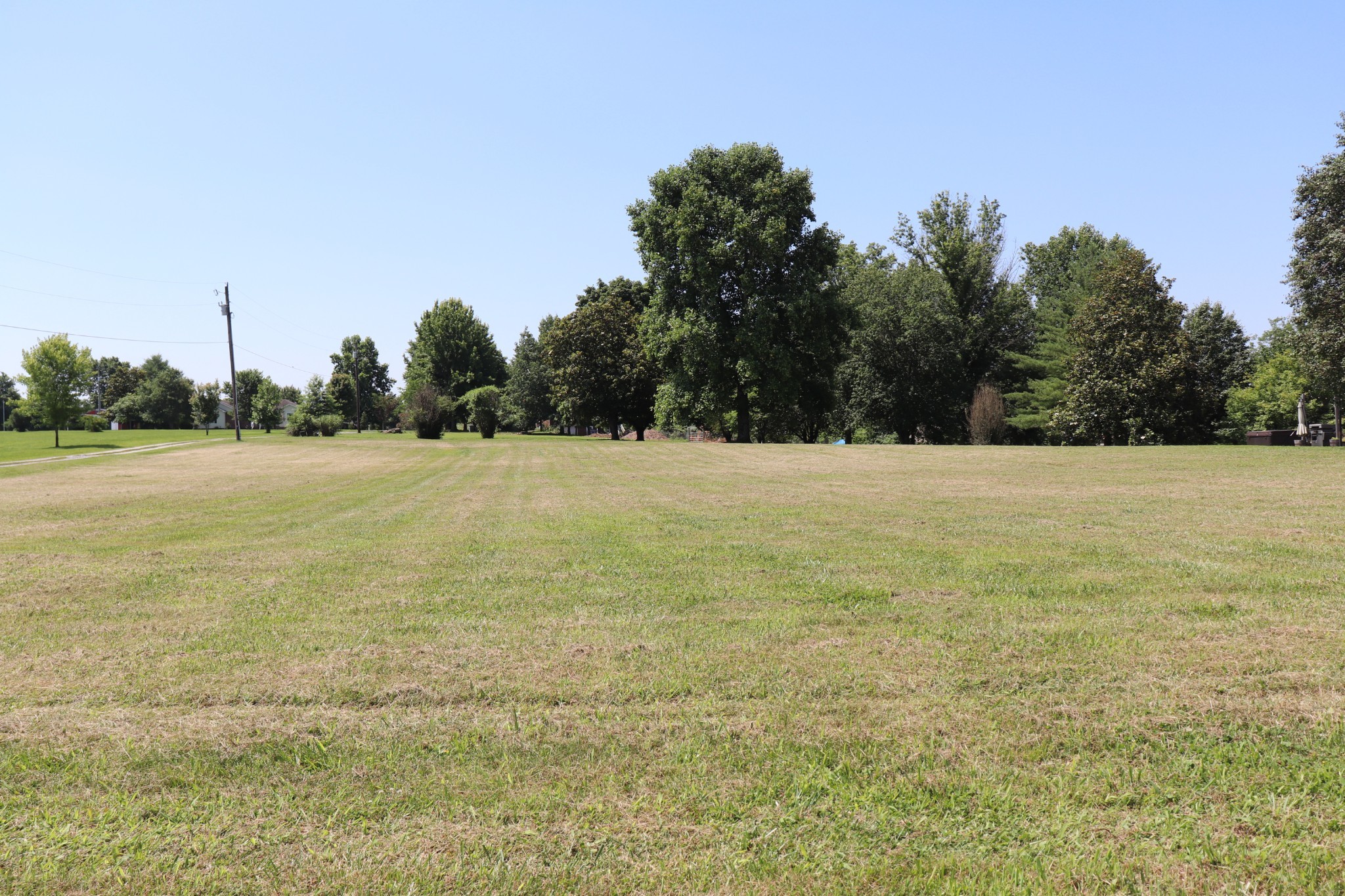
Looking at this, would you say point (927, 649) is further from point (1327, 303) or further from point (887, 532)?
point (1327, 303)

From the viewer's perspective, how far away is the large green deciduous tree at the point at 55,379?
55.4m

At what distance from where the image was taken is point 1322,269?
30.1 metres

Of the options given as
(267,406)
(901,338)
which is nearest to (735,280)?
(901,338)

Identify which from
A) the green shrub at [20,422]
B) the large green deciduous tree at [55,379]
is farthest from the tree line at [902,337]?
the green shrub at [20,422]

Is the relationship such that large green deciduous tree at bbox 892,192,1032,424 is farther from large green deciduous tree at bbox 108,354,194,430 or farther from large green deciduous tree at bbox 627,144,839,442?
large green deciduous tree at bbox 108,354,194,430

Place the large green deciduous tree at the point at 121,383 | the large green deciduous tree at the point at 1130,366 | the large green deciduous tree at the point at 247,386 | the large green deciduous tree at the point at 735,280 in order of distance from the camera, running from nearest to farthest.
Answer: the large green deciduous tree at the point at 1130,366, the large green deciduous tree at the point at 735,280, the large green deciduous tree at the point at 247,386, the large green deciduous tree at the point at 121,383

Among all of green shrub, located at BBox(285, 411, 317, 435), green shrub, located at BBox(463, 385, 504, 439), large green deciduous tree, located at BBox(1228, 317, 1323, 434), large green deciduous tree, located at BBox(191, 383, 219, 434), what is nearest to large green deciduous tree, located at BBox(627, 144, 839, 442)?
Answer: green shrub, located at BBox(463, 385, 504, 439)

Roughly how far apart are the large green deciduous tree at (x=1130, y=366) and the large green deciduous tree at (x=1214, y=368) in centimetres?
113

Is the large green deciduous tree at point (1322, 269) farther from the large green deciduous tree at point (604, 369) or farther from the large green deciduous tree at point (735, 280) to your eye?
the large green deciduous tree at point (604, 369)

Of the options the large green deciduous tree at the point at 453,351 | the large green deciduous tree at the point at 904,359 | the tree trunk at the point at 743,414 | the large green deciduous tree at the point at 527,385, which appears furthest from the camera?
the large green deciduous tree at the point at 453,351

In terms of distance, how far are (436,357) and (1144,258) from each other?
77.0m

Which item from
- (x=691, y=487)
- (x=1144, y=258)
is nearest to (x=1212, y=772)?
(x=691, y=487)

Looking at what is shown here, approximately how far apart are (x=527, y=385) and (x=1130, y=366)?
4961 centimetres

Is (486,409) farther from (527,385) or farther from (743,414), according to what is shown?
(743,414)
